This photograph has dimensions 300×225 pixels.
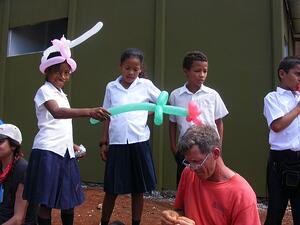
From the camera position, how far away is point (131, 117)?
3613 millimetres

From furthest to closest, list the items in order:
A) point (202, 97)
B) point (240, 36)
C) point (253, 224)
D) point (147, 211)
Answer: point (240, 36) < point (147, 211) < point (202, 97) < point (253, 224)

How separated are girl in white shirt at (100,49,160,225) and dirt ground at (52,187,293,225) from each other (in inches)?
44.1

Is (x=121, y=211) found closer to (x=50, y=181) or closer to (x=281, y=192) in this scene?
(x=50, y=181)

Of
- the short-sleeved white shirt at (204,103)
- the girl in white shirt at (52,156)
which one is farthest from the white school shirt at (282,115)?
the girl in white shirt at (52,156)

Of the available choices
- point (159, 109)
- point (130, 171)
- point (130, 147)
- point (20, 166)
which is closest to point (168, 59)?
point (130, 147)

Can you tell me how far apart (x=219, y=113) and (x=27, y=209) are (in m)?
1.81

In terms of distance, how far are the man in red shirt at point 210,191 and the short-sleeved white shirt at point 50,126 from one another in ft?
4.59

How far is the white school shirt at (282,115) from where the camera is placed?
312 centimetres

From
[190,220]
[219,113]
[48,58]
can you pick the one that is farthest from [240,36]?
Result: [190,220]

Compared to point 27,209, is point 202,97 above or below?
above

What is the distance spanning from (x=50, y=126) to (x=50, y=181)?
1.41ft

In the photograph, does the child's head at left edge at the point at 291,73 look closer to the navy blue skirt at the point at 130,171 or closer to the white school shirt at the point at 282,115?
the white school shirt at the point at 282,115

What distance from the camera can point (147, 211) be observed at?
5.20m

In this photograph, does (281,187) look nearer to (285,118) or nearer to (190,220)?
(285,118)
